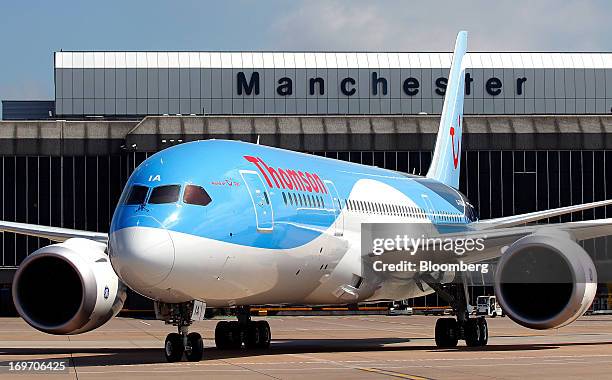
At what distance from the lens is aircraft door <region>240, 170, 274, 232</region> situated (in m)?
20.7

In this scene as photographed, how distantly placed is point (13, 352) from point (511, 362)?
36.0 ft

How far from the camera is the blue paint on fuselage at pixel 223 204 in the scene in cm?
1916

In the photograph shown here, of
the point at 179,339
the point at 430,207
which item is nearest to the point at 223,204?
the point at 179,339

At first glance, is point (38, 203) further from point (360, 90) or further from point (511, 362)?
point (511, 362)

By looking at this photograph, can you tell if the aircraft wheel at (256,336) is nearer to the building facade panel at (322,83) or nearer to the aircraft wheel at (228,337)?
the aircraft wheel at (228,337)

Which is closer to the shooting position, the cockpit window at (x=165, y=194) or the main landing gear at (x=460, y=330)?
the cockpit window at (x=165, y=194)

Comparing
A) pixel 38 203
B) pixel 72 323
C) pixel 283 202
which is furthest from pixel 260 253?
pixel 38 203

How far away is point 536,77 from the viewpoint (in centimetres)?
7162

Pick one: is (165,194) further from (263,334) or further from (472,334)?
(472,334)

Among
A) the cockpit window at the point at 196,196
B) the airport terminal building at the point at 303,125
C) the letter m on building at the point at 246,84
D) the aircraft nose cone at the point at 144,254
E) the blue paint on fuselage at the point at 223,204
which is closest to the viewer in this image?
the aircraft nose cone at the point at 144,254

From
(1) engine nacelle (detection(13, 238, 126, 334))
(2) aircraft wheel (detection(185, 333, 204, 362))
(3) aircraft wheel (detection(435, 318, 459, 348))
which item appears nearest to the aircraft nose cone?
(2) aircraft wheel (detection(185, 333, 204, 362))

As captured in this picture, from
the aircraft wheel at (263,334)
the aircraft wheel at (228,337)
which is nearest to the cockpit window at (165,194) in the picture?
the aircraft wheel at (228,337)

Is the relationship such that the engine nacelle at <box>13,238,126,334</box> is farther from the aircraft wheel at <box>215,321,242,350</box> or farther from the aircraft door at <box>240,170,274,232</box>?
the aircraft wheel at <box>215,321,242,350</box>

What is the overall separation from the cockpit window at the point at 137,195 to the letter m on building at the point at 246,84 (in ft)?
165
